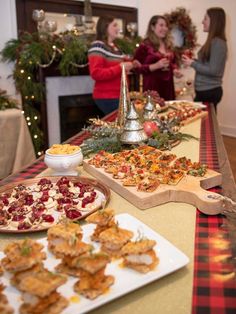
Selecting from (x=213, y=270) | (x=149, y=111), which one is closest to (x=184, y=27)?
(x=149, y=111)

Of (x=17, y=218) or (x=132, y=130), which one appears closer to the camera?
(x=17, y=218)

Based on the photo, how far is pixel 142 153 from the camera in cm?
145

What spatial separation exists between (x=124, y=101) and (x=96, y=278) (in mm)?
1196

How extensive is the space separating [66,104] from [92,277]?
3.51 meters

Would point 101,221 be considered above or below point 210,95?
below

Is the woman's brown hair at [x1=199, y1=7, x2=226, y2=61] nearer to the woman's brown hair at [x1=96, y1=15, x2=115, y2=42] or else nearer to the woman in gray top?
A: the woman in gray top

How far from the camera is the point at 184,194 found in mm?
1081

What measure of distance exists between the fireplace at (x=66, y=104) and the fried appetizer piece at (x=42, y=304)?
10.9 feet

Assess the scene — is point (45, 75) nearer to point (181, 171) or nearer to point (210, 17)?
point (210, 17)

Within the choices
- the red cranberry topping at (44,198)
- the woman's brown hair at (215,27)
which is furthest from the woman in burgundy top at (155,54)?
the red cranberry topping at (44,198)

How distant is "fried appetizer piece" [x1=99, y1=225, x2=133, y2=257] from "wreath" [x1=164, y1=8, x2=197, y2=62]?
444cm

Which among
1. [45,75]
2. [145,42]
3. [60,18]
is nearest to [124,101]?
[145,42]

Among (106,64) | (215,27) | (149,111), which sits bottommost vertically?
(149,111)

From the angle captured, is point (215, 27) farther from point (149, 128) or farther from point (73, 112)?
point (149, 128)
